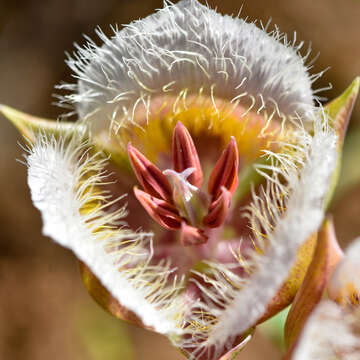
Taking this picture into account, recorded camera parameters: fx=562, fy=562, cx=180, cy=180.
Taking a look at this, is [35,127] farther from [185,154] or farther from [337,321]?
[337,321]

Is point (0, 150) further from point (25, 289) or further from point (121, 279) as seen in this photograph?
point (121, 279)

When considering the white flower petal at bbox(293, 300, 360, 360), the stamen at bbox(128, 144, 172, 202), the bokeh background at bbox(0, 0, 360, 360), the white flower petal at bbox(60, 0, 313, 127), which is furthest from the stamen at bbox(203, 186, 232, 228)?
the bokeh background at bbox(0, 0, 360, 360)

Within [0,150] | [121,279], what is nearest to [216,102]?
[121,279]

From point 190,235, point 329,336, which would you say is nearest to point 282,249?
point 329,336

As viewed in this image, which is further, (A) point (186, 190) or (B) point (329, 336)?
(A) point (186, 190)

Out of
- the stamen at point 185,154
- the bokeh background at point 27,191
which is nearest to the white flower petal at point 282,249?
the stamen at point 185,154

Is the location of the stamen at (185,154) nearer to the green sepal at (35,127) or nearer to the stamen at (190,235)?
the stamen at (190,235)
